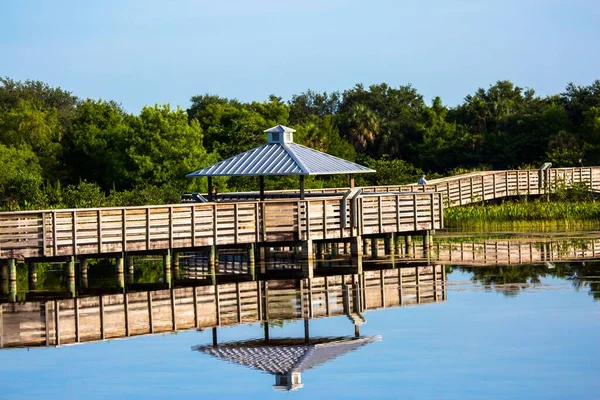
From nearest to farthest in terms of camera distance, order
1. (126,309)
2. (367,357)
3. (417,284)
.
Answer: (367,357) < (126,309) < (417,284)

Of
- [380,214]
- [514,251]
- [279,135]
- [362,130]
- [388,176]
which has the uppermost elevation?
[362,130]

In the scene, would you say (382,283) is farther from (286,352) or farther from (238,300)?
(286,352)

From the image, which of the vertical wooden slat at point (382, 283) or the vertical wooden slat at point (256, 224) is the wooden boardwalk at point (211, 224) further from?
the vertical wooden slat at point (382, 283)

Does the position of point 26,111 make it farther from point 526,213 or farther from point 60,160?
point 526,213

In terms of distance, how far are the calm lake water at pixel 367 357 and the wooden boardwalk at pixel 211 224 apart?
246 inches

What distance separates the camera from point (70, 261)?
117 ft

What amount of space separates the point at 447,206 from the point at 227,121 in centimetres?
2977

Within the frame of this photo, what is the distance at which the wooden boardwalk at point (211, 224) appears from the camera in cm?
3434

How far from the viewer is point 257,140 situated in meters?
75.3

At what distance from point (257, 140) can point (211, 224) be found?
37984mm

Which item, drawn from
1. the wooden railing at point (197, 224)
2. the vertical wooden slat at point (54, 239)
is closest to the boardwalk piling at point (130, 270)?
the wooden railing at point (197, 224)

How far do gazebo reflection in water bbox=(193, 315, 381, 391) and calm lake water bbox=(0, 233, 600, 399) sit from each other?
0.02 m

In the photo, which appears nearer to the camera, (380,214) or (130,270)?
(130,270)

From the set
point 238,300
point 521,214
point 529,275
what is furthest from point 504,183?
point 238,300
